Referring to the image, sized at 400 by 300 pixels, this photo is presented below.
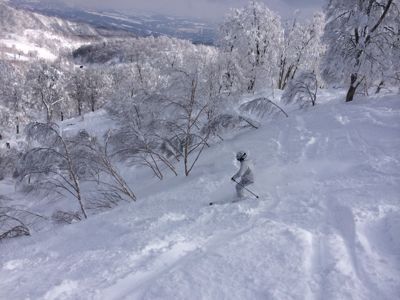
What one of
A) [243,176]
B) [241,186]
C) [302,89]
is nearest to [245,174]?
[243,176]

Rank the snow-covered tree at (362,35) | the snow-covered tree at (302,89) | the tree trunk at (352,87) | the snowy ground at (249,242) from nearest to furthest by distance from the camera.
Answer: the snowy ground at (249,242), the snow-covered tree at (362,35), the tree trunk at (352,87), the snow-covered tree at (302,89)

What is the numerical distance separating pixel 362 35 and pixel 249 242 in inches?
566

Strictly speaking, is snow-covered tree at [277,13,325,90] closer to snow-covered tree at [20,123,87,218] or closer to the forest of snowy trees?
the forest of snowy trees

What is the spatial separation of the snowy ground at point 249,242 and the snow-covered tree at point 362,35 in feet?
18.4

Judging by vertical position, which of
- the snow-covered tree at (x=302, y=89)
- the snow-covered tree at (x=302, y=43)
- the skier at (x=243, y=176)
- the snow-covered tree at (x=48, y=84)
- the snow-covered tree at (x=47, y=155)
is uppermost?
the snow-covered tree at (x=302, y=43)

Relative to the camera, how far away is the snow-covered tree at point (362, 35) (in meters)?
15.8

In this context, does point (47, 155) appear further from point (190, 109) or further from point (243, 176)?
point (243, 176)

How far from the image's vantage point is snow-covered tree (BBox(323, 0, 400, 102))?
15844 millimetres

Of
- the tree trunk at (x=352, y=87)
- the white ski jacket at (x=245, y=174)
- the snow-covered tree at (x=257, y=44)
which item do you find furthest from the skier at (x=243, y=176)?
the snow-covered tree at (x=257, y=44)

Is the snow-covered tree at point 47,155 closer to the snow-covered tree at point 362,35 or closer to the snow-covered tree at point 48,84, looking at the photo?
the snow-covered tree at point 362,35

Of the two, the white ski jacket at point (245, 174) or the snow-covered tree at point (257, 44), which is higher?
the snow-covered tree at point (257, 44)

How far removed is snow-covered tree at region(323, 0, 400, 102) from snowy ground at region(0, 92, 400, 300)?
5.62 m

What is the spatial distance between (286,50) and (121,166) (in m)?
21.5

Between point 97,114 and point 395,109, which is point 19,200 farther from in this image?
point 97,114
